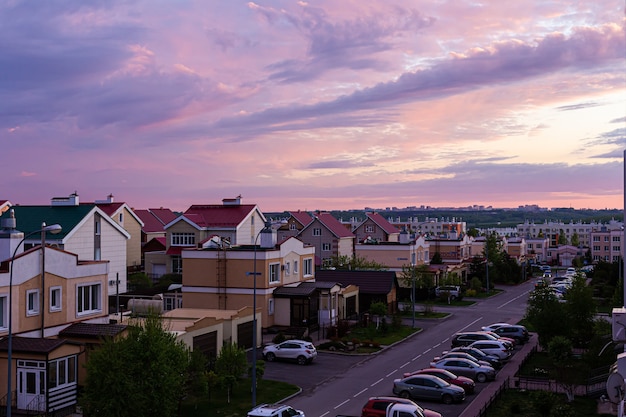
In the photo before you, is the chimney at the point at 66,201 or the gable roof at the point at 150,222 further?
the gable roof at the point at 150,222

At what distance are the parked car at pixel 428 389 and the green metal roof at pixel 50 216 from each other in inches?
1469

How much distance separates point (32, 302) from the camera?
31797mm

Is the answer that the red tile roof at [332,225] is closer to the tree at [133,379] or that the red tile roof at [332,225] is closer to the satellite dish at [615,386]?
the tree at [133,379]

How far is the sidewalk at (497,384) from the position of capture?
31702 millimetres

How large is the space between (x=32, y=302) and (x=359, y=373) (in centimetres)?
1814

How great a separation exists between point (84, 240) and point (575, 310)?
1650 inches

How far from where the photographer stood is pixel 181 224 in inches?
3036

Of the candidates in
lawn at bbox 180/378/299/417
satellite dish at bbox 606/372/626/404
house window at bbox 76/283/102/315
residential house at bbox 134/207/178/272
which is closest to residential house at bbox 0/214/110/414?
house window at bbox 76/283/102/315

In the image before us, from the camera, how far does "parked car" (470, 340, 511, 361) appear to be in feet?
142

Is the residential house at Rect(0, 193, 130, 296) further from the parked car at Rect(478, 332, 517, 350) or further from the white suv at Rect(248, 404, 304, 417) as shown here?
the white suv at Rect(248, 404, 304, 417)

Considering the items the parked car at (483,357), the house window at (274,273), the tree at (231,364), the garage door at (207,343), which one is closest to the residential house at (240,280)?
the house window at (274,273)

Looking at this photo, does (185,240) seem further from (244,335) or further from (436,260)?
(244,335)

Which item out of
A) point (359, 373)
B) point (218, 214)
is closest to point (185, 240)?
point (218, 214)

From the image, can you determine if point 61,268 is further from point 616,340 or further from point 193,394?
point 616,340
